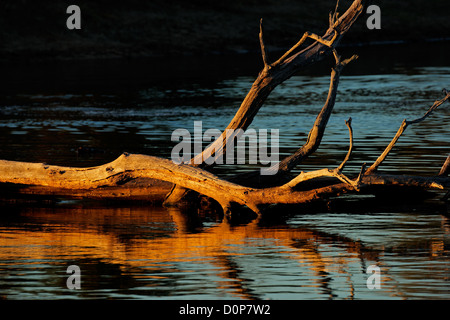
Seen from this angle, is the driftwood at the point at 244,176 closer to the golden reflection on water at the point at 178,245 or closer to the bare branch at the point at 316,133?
the bare branch at the point at 316,133

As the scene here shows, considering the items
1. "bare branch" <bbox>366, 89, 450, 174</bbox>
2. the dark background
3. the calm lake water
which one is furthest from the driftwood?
the dark background

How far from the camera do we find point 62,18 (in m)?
53.8

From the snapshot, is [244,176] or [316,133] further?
[244,176]

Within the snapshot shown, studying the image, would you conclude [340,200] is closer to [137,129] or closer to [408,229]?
[408,229]

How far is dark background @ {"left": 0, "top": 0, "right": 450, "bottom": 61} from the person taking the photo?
1998 inches

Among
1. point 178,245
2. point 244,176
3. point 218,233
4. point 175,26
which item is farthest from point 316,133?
point 175,26

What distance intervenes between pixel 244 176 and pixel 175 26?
137 ft

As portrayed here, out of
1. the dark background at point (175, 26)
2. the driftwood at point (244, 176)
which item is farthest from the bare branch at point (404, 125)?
the dark background at point (175, 26)

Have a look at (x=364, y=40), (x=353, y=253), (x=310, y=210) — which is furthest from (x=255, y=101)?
(x=364, y=40)

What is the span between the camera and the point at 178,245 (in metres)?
12.5

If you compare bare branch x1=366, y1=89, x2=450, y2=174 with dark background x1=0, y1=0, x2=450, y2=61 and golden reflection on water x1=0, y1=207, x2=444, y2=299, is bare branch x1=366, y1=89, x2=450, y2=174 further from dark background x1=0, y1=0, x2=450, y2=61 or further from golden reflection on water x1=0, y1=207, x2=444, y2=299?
dark background x1=0, y1=0, x2=450, y2=61

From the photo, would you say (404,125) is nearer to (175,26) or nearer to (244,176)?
(244,176)

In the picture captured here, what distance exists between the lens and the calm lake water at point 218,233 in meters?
10.6

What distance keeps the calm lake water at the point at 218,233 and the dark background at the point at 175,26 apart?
2251cm
